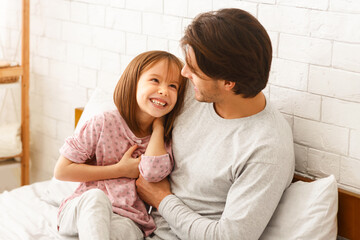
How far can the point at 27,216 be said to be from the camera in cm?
209

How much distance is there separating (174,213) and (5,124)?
1.62 m

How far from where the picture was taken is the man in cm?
159

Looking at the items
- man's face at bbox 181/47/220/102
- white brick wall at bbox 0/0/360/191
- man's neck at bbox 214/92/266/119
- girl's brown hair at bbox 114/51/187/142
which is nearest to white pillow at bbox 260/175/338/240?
white brick wall at bbox 0/0/360/191

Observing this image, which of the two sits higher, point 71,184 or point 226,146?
point 226,146

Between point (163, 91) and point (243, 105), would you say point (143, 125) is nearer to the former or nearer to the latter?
point (163, 91)

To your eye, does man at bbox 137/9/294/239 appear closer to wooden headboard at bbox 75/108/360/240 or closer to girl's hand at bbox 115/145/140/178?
girl's hand at bbox 115/145/140/178

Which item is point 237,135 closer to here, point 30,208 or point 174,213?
point 174,213

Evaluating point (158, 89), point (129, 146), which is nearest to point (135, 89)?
point (158, 89)

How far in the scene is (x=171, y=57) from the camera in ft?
6.23

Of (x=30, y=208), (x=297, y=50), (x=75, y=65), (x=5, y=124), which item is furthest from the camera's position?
(x=5, y=124)

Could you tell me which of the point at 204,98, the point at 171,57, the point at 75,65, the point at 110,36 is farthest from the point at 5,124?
the point at 204,98

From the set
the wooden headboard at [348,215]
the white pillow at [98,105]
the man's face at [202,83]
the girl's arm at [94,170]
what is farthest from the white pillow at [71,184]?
the wooden headboard at [348,215]

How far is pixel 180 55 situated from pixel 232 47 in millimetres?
710

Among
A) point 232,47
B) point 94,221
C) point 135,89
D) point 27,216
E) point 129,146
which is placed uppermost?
point 232,47
